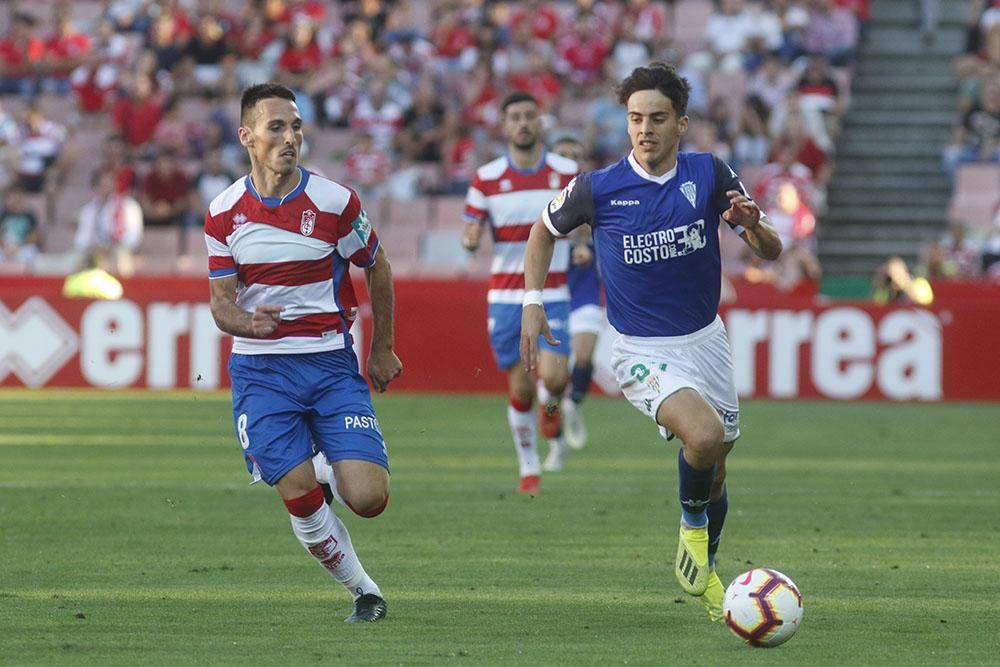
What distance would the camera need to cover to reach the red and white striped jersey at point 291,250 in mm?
7707

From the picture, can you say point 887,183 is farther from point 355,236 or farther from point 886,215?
point 355,236

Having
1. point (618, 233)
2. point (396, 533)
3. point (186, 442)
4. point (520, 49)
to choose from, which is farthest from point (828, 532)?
point (520, 49)

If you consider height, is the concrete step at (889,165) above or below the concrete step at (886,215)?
above

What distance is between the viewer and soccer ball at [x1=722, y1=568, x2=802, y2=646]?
6.93 metres

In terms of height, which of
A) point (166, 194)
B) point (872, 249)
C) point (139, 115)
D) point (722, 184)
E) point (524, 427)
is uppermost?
point (722, 184)

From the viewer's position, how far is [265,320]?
7449mm

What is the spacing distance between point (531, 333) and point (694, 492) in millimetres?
959

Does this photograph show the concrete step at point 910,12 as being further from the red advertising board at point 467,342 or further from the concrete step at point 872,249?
the red advertising board at point 467,342

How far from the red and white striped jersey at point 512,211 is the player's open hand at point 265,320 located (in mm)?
5082

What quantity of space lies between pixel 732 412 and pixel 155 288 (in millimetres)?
13117

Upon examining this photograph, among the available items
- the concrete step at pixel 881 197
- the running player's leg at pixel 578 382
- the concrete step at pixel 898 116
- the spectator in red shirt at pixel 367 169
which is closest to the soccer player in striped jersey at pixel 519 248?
the running player's leg at pixel 578 382

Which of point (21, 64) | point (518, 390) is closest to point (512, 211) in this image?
point (518, 390)

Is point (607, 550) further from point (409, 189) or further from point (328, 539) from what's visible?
point (409, 189)

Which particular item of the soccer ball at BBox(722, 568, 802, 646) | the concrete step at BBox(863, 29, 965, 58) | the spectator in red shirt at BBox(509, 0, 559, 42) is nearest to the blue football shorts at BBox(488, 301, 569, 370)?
the soccer ball at BBox(722, 568, 802, 646)
